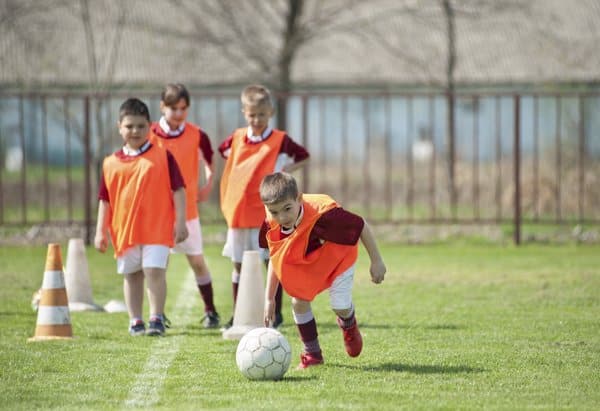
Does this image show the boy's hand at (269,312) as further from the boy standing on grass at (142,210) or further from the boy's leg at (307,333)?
the boy standing on grass at (142,210)

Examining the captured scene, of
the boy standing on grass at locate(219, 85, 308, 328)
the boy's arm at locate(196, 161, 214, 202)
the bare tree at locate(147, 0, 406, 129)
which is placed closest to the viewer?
the boy standing on grass at locate(219, 85, 308, 328)

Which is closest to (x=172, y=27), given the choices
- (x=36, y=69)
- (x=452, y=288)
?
(x=36, y=69)

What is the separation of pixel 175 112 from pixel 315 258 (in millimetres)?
2888

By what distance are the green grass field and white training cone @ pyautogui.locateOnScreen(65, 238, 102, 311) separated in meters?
0.33

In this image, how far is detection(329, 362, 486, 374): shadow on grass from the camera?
22.6 ft

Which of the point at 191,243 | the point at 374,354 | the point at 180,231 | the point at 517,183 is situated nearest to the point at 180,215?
the point at 180,231

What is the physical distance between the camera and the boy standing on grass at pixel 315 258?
6.99 m

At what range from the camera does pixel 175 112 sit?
9.53 metres

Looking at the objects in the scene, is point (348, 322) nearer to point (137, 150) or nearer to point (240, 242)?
point (240, 242)

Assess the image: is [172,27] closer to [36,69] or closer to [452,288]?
[36,69]

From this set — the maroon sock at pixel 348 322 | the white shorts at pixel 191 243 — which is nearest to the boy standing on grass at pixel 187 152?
the white shorts at pixel 191 243

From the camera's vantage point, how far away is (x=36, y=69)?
2494 centimetres

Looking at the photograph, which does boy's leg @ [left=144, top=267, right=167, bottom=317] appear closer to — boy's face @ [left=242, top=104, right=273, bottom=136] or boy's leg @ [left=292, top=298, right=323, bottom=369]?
boy's face @ [left=242, top=104, right=273, bottom=136]

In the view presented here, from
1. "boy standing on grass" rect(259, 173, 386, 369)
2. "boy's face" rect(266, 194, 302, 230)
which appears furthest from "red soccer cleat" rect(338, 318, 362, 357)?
"boy's face" rect(266, 194, 302, 230)
